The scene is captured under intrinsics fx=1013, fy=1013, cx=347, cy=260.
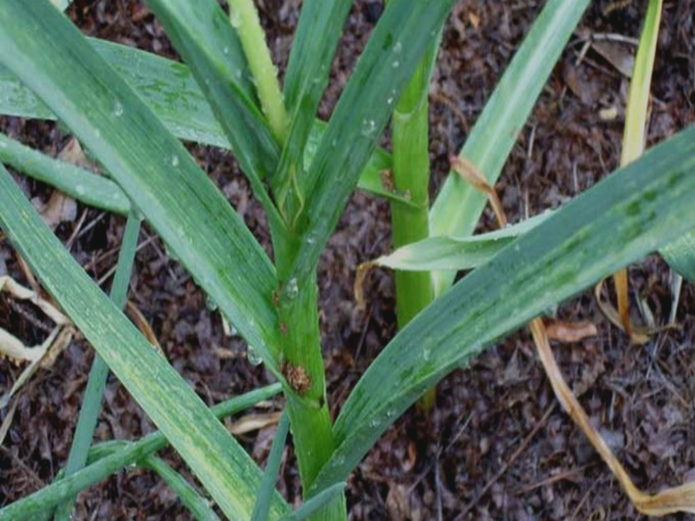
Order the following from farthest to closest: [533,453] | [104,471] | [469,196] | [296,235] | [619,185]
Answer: [533,453] → [469,196] → [104,471] → [296,235] → [619,185]

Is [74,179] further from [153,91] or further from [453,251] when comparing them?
[453,251]

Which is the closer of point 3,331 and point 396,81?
point 396,81

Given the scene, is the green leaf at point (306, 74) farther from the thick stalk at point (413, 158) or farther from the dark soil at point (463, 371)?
the dark soil at point (463, 371)

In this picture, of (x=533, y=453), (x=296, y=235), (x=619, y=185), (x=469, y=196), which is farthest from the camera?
(x=533, y=453)

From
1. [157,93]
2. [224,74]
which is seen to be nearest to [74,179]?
[157,93]

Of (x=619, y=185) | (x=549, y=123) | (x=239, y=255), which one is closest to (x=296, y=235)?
(x=239, y=255)

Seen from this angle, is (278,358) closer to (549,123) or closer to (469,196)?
(469,196)

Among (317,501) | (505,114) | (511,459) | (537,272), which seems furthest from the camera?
(511,459)
